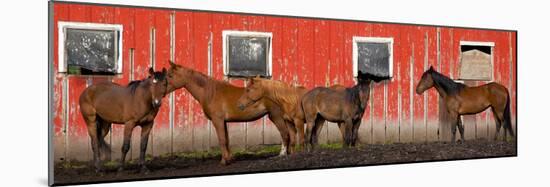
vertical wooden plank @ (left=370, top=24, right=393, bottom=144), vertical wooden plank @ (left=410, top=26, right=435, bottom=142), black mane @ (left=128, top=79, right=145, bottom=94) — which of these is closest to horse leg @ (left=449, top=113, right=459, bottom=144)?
vertical wooden plank @ (left=410, top=26, right=435, bottom=142)

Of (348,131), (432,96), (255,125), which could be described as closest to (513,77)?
(432,96)

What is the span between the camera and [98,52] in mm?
7602

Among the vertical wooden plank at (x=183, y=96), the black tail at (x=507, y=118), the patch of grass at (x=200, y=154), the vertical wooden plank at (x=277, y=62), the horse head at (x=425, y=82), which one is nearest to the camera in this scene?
the vertical wooden plank at (x=183, y=96)

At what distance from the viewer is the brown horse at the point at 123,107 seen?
24.9 feet

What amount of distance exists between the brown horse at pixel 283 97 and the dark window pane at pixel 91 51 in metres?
1.52

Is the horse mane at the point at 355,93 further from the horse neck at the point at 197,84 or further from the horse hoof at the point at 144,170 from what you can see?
the horse hoof at the point at 144,170

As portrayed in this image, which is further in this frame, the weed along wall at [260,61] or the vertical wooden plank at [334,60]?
the vertical wooden plank at [334,60]

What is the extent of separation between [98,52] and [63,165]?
1.19 meters

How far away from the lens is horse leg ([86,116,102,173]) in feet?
24.9

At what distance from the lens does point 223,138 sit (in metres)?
8.20

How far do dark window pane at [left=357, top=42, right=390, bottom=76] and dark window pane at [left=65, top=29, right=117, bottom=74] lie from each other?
3025 mm

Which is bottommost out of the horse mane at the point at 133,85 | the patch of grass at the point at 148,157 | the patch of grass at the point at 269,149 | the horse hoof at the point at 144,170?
the horse hoof at the point at 144,170

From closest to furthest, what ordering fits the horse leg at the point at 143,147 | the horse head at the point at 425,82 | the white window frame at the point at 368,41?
the horse leg at the point at 143,147, the white window frame at the point at 368,41, the horse head at the point at 425,82

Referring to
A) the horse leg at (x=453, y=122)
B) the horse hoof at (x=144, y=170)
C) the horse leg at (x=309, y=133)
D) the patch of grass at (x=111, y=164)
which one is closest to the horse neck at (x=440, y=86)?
the horse leg at (x=453, y=122)
